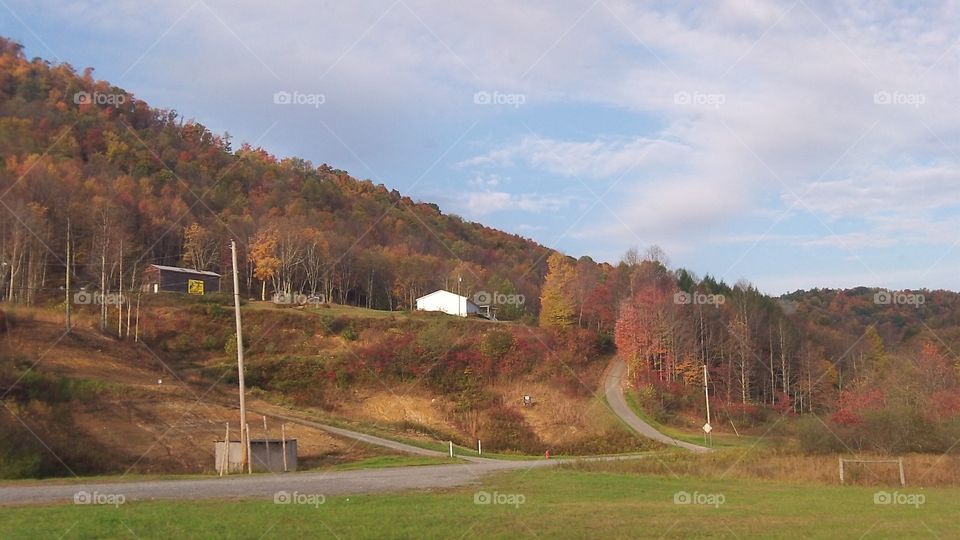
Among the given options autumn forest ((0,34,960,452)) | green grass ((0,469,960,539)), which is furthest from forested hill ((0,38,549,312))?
green grass ((0,469,960,539))

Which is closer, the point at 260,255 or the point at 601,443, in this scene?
the point at 601,443

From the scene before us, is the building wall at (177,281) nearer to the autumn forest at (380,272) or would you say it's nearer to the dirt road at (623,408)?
the autumn forest at (380,272)

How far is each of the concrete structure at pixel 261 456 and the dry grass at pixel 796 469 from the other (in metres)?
12.4

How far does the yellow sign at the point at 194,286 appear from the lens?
8988cm

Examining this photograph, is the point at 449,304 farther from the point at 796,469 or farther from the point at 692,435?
the point at 796,469

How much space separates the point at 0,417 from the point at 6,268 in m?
46.9

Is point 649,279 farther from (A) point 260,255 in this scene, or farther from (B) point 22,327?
(B) point 22,327

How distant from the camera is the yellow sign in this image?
3538 inches

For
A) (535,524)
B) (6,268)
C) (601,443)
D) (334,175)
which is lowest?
(601,443)

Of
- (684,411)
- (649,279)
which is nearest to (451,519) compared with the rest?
(684,411)

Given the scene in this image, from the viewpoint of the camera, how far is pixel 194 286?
90312mm

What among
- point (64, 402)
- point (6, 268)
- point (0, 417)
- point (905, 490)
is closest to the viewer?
point (905, 490)

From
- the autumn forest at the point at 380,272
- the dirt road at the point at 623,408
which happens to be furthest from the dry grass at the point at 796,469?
the dirt road at the point at 623,408

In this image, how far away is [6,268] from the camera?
75.8 m
